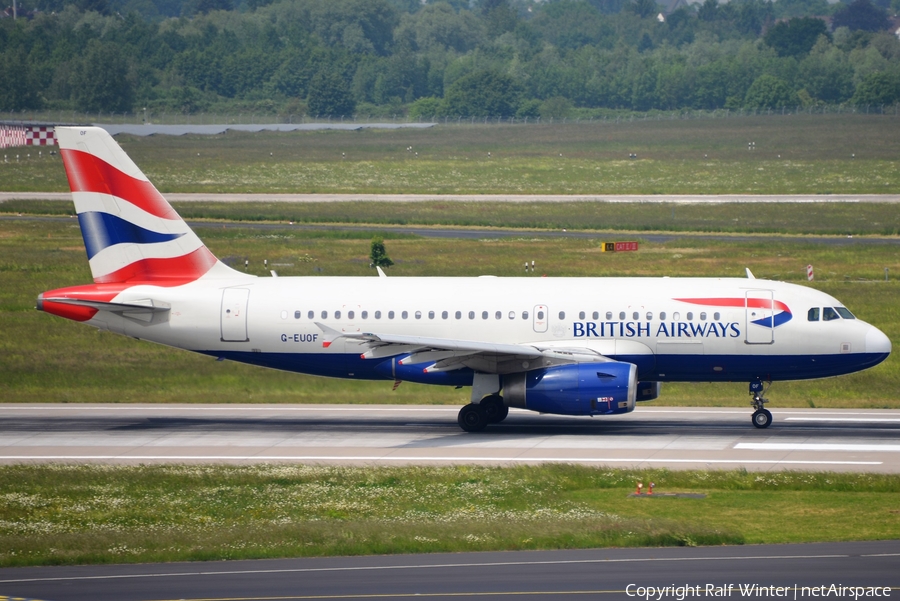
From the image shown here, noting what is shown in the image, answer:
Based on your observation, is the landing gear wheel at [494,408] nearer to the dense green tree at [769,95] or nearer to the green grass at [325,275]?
the green grass at [325,275]

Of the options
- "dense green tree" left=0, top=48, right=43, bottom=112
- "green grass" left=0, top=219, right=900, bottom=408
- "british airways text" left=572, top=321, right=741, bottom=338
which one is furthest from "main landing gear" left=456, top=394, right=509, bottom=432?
"dense green tree" left=0, top=48, right=43, bottom=112

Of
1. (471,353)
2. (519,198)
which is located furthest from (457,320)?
(519,198)

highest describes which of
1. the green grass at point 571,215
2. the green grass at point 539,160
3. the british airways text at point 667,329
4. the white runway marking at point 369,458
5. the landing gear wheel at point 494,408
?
the green grass at point 539,160

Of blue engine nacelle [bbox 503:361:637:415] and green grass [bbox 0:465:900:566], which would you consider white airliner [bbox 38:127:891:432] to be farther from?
green grass [bbox 0:465:900:566]

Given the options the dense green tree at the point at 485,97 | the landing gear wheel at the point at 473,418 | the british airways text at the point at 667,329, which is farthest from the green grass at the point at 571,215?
the dense green tree at the point at 485,97

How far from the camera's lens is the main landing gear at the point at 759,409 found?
115 ft

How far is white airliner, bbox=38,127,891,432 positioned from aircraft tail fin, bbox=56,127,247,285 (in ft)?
0.14

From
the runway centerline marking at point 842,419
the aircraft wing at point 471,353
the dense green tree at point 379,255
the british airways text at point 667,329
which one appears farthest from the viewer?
the dense green tree at point 379,255

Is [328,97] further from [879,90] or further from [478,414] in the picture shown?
[478,414]

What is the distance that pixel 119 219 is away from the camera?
3644cm

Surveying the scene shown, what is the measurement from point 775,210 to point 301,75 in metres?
126

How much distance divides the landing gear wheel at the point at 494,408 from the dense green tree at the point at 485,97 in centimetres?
14653

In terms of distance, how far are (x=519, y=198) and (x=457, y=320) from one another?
62.4 m

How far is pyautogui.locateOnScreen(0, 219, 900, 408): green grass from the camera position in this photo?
136 ft
